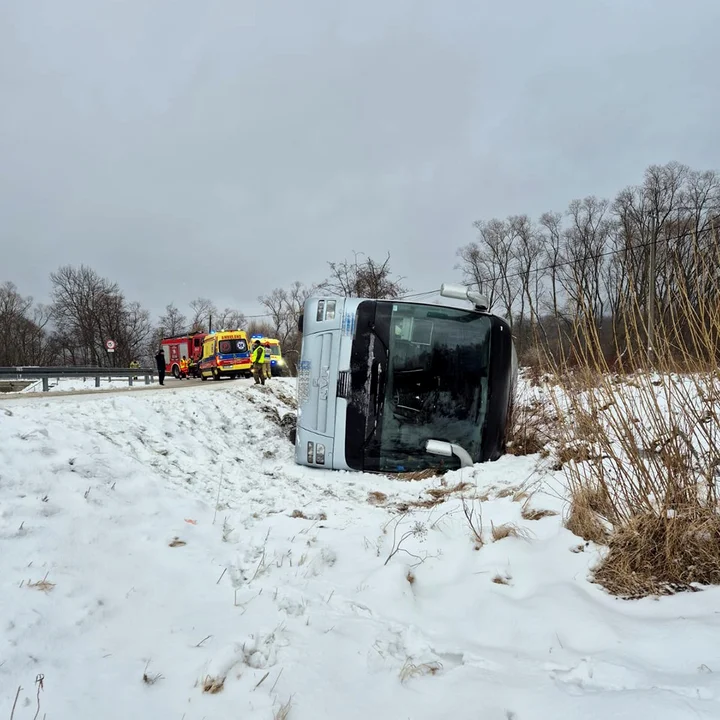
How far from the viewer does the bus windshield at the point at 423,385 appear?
6.29 m

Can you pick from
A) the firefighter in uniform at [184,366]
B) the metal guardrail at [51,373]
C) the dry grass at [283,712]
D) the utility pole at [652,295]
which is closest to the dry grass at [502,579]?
the dry grass at [283,712]

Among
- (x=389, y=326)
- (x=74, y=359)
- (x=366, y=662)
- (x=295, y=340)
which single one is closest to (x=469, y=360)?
(x=389, y=326)

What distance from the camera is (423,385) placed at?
6301 mm

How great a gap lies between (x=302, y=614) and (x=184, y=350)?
97.8ft

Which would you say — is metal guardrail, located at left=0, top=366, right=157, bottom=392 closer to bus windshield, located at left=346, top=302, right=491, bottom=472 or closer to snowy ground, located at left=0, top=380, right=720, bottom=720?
snowy ground, located at left=0, top=380, right=720, bottom=720

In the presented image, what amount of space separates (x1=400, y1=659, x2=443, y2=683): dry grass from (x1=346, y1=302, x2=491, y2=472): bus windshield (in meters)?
4.29

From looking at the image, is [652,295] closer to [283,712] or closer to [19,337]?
[283,712]

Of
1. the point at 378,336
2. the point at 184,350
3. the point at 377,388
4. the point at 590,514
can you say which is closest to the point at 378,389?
the point at 377,388

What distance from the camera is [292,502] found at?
5.03 meters

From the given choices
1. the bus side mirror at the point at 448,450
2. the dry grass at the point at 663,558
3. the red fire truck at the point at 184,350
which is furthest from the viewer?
the red fire truck at the point at 184,350

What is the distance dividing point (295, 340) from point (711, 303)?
186ft

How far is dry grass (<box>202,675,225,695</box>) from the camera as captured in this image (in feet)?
5.84

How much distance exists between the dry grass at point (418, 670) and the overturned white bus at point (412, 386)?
13.8 ft

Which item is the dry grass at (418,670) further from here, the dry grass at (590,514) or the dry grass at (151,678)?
the dry grass at (590,514)
